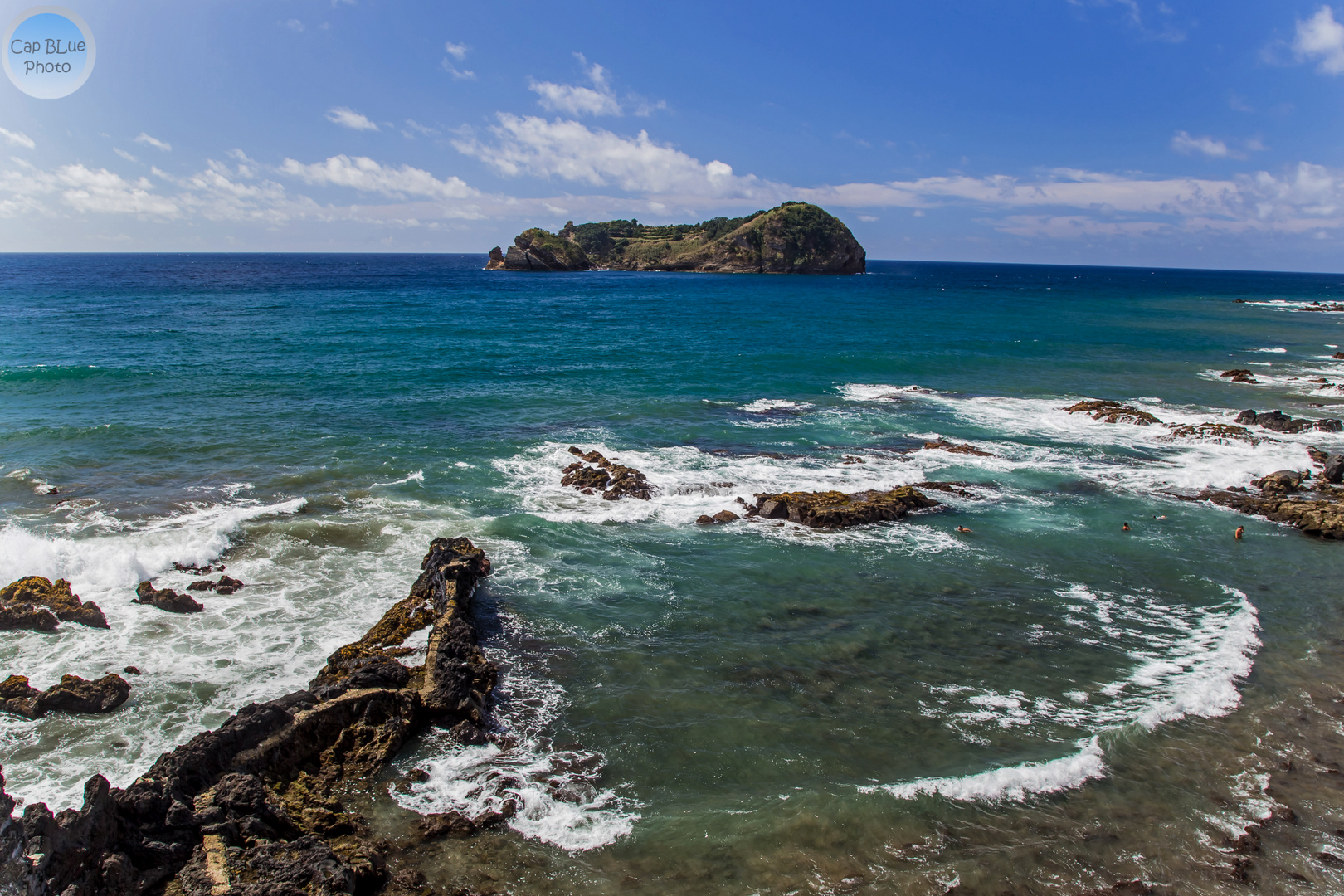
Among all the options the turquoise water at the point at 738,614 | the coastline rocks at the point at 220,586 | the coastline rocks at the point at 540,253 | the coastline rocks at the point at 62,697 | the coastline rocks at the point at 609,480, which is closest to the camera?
the turquoise water at the point at 738,614

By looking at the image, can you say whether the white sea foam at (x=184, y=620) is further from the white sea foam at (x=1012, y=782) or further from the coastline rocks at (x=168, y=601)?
the white sea foam at (x=1012, y=782)

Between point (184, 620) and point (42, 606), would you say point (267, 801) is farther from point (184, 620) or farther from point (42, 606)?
point (42, 606)

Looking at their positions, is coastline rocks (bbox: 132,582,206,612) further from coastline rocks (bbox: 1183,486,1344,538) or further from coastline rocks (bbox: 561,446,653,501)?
coastline rocks (bbox: 1183,486,1344,538)

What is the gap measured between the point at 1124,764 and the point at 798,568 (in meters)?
7.65

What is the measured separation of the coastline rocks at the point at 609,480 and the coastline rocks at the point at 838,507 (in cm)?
382

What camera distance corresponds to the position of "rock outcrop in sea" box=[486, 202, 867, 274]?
168125 millimetres

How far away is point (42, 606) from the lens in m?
13.2

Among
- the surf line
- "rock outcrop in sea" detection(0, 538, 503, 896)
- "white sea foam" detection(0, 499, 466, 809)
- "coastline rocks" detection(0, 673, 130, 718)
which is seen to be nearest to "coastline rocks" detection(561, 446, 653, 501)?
"white sea foam" detection(0, 499, 466, 809)

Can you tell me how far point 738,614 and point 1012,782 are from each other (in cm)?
601

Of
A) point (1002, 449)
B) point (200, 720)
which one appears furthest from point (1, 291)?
point (1002, 449)

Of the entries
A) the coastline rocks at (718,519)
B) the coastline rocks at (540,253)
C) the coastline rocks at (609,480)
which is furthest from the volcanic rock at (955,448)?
the coastline rocks at (540,253)

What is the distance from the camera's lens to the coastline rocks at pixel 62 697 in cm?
1038

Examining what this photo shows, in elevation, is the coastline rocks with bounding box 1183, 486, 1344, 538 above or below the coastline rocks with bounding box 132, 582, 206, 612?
above

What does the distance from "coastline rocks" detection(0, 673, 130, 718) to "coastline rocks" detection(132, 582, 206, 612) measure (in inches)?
118
